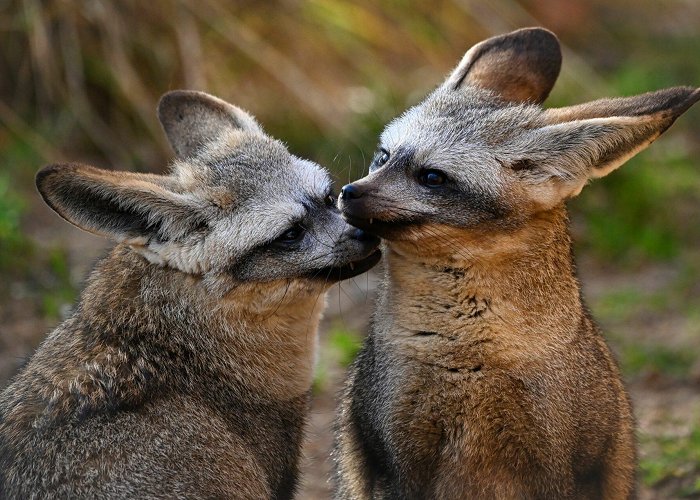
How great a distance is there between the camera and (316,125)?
37.3 feet

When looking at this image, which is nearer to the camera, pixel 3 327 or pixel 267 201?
pixel 267 201

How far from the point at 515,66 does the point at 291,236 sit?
1.66 m

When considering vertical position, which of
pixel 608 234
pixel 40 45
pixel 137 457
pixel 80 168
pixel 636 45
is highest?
pixel 636 45

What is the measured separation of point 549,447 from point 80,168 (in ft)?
8.42

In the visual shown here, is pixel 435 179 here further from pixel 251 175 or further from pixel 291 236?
pixel 251 175

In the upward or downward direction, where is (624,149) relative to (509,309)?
upward

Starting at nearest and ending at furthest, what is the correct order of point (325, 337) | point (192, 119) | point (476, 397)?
point (476, 397)
point (192, 119)
point (325, 337)

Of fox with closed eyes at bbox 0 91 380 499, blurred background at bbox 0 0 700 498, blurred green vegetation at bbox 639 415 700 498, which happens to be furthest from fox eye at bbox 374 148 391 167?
blurred green vegetation at bbox 639 415 700 498

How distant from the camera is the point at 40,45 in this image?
33.7 feet

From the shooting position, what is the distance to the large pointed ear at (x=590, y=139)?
5.03m

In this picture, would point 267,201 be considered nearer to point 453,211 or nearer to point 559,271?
point 453,211

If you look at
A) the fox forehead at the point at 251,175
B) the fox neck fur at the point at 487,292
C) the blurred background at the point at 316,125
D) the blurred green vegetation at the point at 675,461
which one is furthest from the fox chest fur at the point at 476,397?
the blurred background at the point at 316,125

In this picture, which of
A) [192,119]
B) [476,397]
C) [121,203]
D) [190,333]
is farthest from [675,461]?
[121,203]

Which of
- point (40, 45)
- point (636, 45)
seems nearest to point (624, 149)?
point (40, 45)
